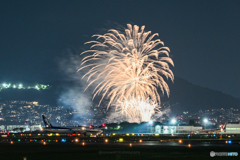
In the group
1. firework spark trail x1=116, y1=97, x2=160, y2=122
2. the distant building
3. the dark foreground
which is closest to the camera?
the dark foreground

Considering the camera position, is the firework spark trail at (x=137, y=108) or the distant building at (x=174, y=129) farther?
the distant building at (x=174, y=129)

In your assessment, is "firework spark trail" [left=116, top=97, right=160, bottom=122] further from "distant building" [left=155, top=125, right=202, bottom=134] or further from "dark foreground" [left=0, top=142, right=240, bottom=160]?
"dark foreground" [left=0, top=142, right=240, bottom=160]

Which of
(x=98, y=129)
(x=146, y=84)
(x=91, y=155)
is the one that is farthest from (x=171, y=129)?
(x=91, y=155)

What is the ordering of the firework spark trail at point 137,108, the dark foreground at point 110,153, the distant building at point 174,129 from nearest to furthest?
the dark foreground at point 110,153 < the firework spark trail at point 137,108 < the distant building at point 174,129

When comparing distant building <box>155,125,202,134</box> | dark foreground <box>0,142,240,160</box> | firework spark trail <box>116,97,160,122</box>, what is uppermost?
firework spark trail <box>116,97,160,122</box>

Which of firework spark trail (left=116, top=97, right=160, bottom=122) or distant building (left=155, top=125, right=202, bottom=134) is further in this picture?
distant building (left=155, top=125, right=202, bottom=134)

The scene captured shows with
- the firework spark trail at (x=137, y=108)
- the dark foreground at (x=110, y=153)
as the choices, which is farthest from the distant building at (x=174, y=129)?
the dark foreground at (x=110, y=153)

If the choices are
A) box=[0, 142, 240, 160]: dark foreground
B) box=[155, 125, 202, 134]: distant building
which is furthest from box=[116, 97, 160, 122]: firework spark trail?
box=[0, 142, 240, 160]: dark foreground

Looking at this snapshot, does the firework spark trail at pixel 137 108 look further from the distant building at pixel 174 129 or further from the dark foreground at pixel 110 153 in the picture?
the dark foreground at pixel 110 153

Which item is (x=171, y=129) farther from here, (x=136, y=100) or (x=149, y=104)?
(x=136, y=100)

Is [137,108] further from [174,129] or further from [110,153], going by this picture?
[110,153]

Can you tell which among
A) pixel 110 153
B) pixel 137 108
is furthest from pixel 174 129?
pixel 110 153
